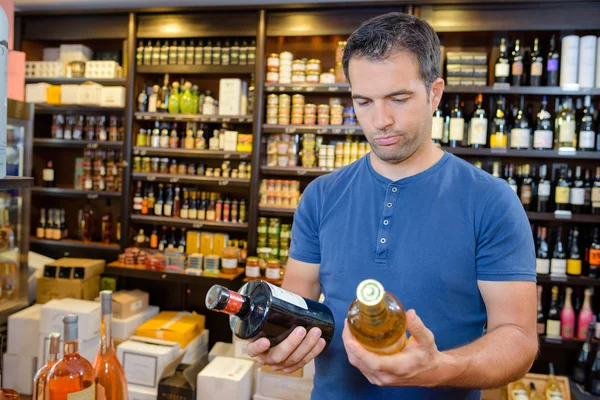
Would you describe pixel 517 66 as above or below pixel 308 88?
above

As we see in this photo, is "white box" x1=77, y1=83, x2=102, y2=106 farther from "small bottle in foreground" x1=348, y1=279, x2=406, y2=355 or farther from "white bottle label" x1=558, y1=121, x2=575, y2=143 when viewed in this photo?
"small bottle in foreground" x1=348, y1=279, x2=406, y2=355

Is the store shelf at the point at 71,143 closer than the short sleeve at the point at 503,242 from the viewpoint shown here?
No

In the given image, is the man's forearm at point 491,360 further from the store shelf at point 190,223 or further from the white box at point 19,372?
the white box at point 19,372

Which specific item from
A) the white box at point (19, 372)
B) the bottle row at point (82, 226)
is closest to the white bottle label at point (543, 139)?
the bottle row at point (82, 226)

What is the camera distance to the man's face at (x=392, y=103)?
1.22 m

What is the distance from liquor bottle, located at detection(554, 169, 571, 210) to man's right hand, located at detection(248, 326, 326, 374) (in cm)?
302

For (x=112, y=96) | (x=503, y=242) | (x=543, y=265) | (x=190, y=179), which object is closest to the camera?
(x=503, y=242)

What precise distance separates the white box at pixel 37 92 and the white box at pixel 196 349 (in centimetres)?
255

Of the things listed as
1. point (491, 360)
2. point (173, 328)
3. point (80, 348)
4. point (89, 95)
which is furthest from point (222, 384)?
point (89, 95)

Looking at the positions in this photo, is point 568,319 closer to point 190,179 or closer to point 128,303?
point 190,179

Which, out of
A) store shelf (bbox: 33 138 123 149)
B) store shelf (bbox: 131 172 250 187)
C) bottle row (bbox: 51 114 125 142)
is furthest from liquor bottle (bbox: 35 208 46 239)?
store shelf (bbox: 131 172 250 187)

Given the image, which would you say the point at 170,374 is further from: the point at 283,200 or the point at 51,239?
the point at 51,239

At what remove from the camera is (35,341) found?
3.43 metres

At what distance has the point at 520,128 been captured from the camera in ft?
11.5
